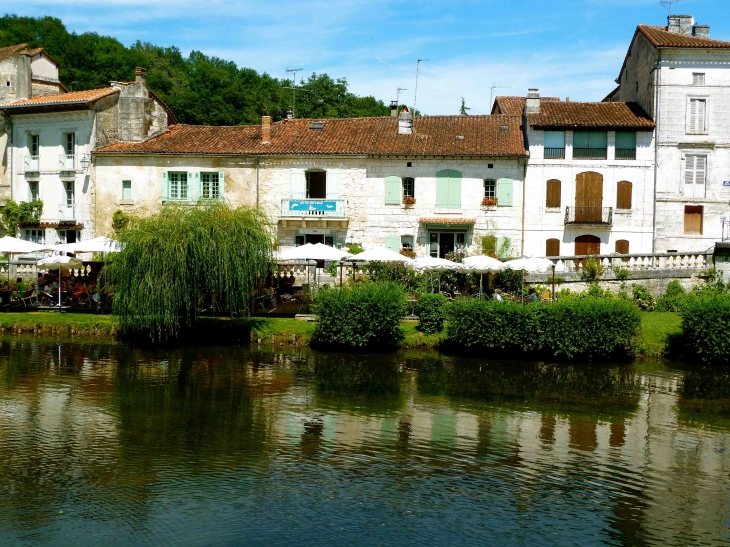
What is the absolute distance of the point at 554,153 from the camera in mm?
36562

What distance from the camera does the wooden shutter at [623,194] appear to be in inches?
1433

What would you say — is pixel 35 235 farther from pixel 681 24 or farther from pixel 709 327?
pixel 681 24

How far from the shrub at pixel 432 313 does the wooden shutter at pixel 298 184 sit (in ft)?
44.2

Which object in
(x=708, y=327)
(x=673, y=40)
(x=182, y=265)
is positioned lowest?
(x=708, y=327)

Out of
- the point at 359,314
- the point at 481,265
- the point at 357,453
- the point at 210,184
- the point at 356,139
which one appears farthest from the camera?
the point at 356,139

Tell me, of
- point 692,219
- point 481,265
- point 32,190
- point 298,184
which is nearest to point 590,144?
point 692,219

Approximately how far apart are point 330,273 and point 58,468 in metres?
20.4

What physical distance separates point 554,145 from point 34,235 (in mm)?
25290

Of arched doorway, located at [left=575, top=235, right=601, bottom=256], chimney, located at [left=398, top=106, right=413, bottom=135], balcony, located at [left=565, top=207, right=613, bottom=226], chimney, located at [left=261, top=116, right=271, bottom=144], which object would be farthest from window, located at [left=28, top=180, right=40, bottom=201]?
arched doorway, located at [left=575, top=235, right=601, bottom=256]

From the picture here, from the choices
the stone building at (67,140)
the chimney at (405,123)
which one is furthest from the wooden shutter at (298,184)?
the stone building at (67,140)

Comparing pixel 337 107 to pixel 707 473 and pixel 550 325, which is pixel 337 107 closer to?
pixel 550 325

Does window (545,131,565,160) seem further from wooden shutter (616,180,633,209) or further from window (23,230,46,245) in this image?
window (23,230,46,245)

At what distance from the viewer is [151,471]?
43.6 ft

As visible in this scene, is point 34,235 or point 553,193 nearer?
point 553,193
